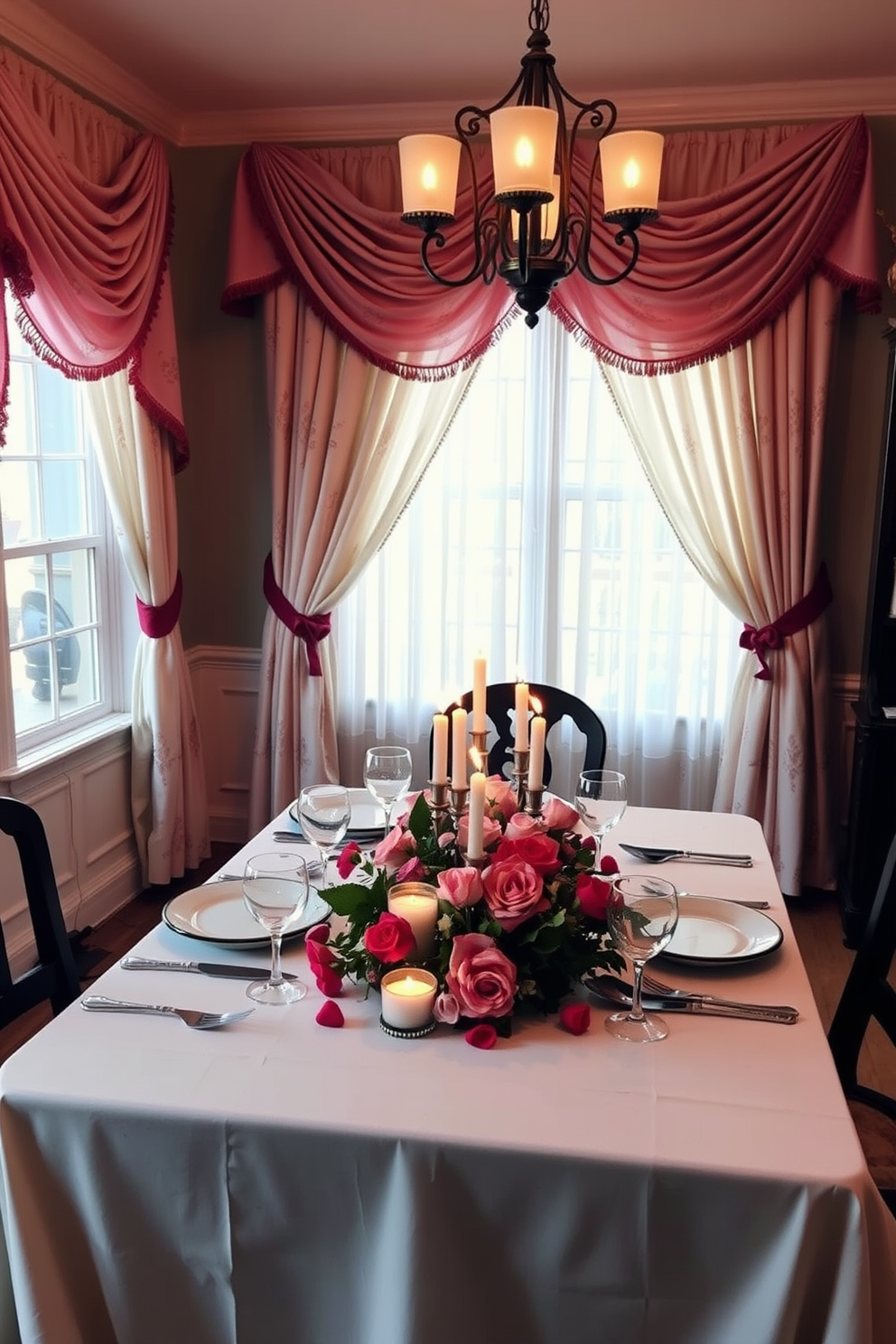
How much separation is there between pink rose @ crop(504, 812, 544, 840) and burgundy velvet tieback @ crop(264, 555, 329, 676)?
220cm

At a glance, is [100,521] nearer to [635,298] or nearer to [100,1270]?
[635,298]

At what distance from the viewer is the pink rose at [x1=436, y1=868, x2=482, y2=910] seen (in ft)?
4.64

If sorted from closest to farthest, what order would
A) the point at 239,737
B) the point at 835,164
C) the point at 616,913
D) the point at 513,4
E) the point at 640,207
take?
the point at 616,913 → the point at 640,207 → the point at 513,4 → the point at 835,164 → the point at 239,737

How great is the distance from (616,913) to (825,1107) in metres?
0.33

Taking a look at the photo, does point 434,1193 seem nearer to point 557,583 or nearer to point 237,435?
point 557,583

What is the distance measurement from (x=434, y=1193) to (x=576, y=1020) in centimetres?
31

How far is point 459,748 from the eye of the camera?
1.53 metres

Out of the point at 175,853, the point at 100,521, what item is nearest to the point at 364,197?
the point at 100,521

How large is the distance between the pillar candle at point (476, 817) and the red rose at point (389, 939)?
14 cm

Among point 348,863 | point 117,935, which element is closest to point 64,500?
point 117,935

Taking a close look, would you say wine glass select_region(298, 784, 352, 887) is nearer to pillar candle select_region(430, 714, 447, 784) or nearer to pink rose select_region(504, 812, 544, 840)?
pillar candle select_region(430, 714, 447, 784)

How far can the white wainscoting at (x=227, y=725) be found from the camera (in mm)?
3896

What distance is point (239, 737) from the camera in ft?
13.0

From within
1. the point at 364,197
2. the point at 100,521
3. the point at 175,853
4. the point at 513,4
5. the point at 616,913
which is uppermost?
the point at 513,4
